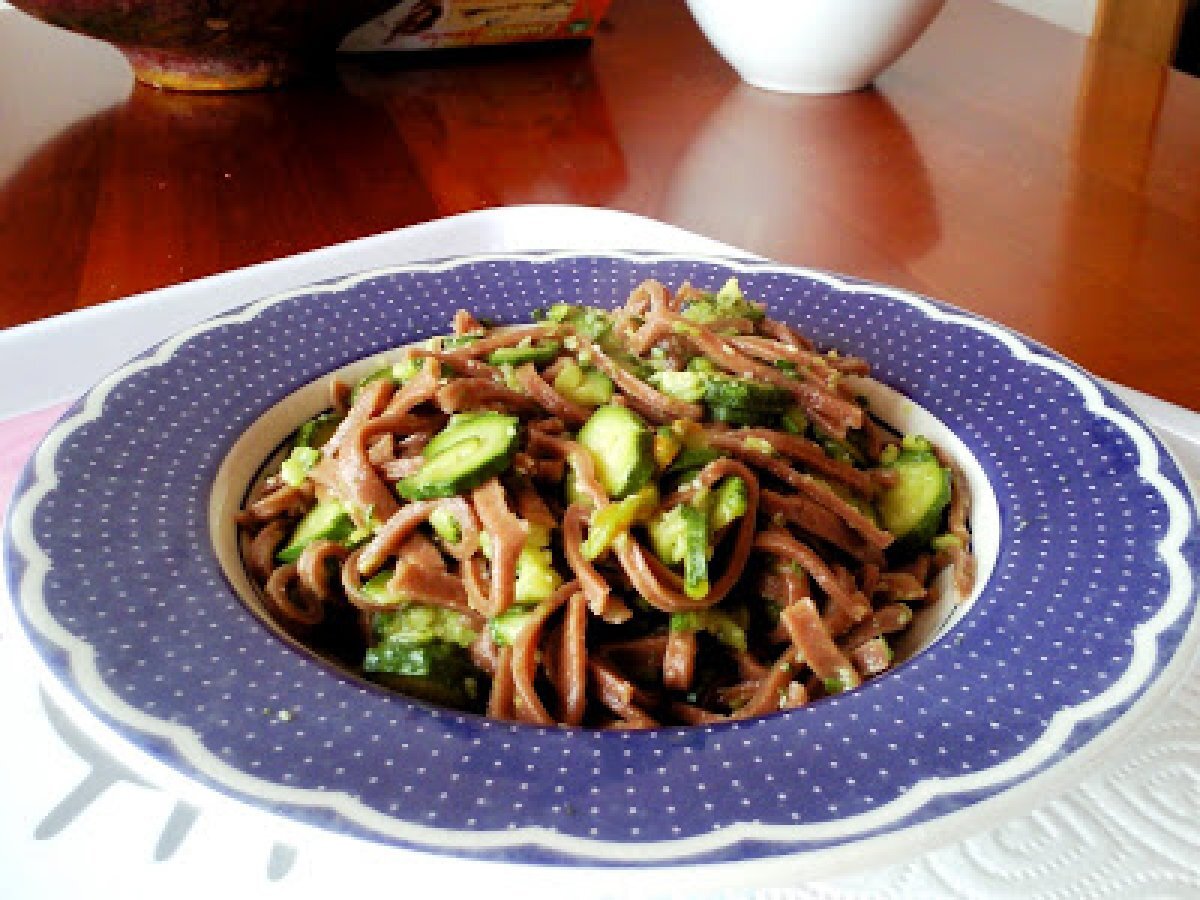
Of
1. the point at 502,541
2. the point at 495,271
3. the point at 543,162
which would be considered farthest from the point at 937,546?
the point at 543,162

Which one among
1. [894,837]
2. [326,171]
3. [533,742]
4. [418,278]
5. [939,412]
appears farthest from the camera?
[326,171]

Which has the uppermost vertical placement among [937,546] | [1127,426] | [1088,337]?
[1127,426]

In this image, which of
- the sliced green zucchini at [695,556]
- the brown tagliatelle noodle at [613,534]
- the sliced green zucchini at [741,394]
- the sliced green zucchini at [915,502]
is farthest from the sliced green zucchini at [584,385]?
the sliced green zucchini at [915,502]

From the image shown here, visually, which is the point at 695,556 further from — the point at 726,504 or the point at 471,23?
the point at 471,23

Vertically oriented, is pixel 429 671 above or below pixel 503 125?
above

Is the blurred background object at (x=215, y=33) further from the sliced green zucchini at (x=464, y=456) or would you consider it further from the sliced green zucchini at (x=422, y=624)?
the sliced green zucchini at (x=422, y=624)

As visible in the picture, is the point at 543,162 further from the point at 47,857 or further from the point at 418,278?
the point at 47,857

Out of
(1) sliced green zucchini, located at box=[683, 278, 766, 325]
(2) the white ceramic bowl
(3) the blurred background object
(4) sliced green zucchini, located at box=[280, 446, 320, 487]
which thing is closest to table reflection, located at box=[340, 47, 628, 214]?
(3) the blurred background object

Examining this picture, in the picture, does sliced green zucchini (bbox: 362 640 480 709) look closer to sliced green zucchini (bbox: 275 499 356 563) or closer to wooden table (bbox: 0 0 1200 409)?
sliced green zucchini (bbox: 275 499 356 563)

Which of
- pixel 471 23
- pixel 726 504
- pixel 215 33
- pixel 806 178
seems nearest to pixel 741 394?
pixel 726 504
